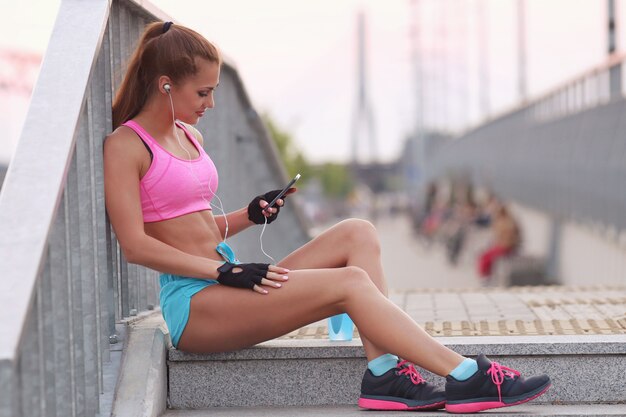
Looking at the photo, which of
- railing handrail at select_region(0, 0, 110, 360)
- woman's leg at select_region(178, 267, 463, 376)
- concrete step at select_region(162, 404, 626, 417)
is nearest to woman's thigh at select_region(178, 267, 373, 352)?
woman's leg at select_region(178, 267, 463, 376)

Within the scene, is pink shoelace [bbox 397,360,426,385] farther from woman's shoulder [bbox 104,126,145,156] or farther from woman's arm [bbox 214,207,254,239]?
woman's shoulder [bbox 104,126,145,156]

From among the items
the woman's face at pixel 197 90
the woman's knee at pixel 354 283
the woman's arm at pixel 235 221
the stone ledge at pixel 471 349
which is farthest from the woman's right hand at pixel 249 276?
the woman's arm at pixel 235 221

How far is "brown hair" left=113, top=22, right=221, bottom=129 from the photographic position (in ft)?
15.6

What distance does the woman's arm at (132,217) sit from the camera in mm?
4578

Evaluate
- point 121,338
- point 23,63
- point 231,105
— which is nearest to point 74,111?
point 121,338

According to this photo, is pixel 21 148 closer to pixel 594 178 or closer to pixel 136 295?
pixel 136 295

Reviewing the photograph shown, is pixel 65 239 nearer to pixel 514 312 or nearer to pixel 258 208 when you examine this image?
pixel 258 208

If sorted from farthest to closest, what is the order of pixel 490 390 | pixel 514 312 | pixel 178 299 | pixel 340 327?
pixel 514 312 → pixel 340 327 → pixel 178 299 → pixel 490 390

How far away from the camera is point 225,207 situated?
7.58 meters

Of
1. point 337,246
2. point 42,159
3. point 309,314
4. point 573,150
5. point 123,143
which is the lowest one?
point 573,150

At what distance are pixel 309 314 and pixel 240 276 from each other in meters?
0.30

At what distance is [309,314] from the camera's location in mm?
4773

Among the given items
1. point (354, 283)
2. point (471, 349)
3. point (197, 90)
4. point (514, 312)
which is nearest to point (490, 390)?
point (471, 349)

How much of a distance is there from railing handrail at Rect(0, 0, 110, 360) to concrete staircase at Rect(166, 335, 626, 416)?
3.86 feet
